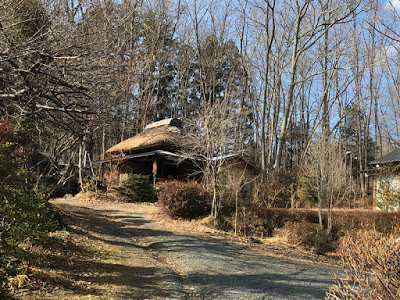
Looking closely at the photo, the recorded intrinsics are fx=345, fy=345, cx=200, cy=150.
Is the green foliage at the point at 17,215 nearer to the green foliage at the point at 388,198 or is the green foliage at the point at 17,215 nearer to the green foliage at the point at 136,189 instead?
the green foliage at the point at 136,189

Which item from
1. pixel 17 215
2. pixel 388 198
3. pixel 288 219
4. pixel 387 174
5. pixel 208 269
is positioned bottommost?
pixel 208 269

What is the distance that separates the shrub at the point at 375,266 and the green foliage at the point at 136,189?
52.5ft

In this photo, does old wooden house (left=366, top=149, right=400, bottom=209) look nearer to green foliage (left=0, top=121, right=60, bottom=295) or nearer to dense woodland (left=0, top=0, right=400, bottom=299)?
dense woodland (left=0, top=0, right=400, bottom=299)

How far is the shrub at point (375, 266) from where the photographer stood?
3.14 meters

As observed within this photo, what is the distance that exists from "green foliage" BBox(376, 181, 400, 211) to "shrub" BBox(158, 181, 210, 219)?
11809mm

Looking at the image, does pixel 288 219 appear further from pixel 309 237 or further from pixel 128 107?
pixel 128 107

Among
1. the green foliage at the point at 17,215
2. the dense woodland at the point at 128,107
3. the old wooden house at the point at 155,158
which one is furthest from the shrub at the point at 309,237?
the green foliage at the point at 17,215

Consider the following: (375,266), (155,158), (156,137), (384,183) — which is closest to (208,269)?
(375,266)

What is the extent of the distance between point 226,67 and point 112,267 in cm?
2876

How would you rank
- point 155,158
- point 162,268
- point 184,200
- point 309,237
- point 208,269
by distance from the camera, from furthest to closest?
point 155,158 < point 309,237 < point 184,200 < point 208,269 < point 162,268

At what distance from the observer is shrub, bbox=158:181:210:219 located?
1297 centimetres

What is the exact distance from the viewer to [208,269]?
7148 millimetres

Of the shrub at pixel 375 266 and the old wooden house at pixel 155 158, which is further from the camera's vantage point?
the old wooden house at pixel 155 158

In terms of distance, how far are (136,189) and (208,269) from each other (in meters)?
12.2
